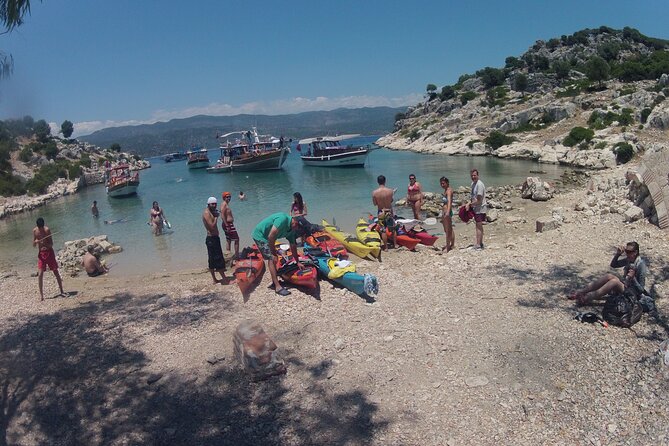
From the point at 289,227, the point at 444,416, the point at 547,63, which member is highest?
the point at 547,63

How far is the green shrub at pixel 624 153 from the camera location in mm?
28188

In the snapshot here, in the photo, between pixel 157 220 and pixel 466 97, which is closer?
pixel 157 220

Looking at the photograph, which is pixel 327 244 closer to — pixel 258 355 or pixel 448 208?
pixel 448 208

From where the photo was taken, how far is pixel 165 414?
5.68 metres

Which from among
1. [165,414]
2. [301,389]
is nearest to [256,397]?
[301,389]

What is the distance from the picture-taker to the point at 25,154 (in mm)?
50781

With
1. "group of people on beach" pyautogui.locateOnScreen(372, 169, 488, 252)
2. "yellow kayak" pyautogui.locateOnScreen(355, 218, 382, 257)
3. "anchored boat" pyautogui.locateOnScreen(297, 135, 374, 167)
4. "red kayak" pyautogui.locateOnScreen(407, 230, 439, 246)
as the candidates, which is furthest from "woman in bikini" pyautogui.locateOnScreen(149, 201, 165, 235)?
"anchored boat" pyautogui.locateOnScreen(297, 135, 374, 167)

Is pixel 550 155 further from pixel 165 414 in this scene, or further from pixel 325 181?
pixel 165 414

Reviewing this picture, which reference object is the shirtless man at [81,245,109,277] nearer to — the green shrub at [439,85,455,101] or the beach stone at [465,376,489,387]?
the beach stone at [465,376,489,387]

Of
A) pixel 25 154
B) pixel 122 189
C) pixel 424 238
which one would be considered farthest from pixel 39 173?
pixel 424 238

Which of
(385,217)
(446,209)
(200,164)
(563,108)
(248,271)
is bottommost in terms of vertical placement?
(248,271)

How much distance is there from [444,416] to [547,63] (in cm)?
8282

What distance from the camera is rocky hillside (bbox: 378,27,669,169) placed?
3338 cm

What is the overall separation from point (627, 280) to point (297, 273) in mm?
5589
